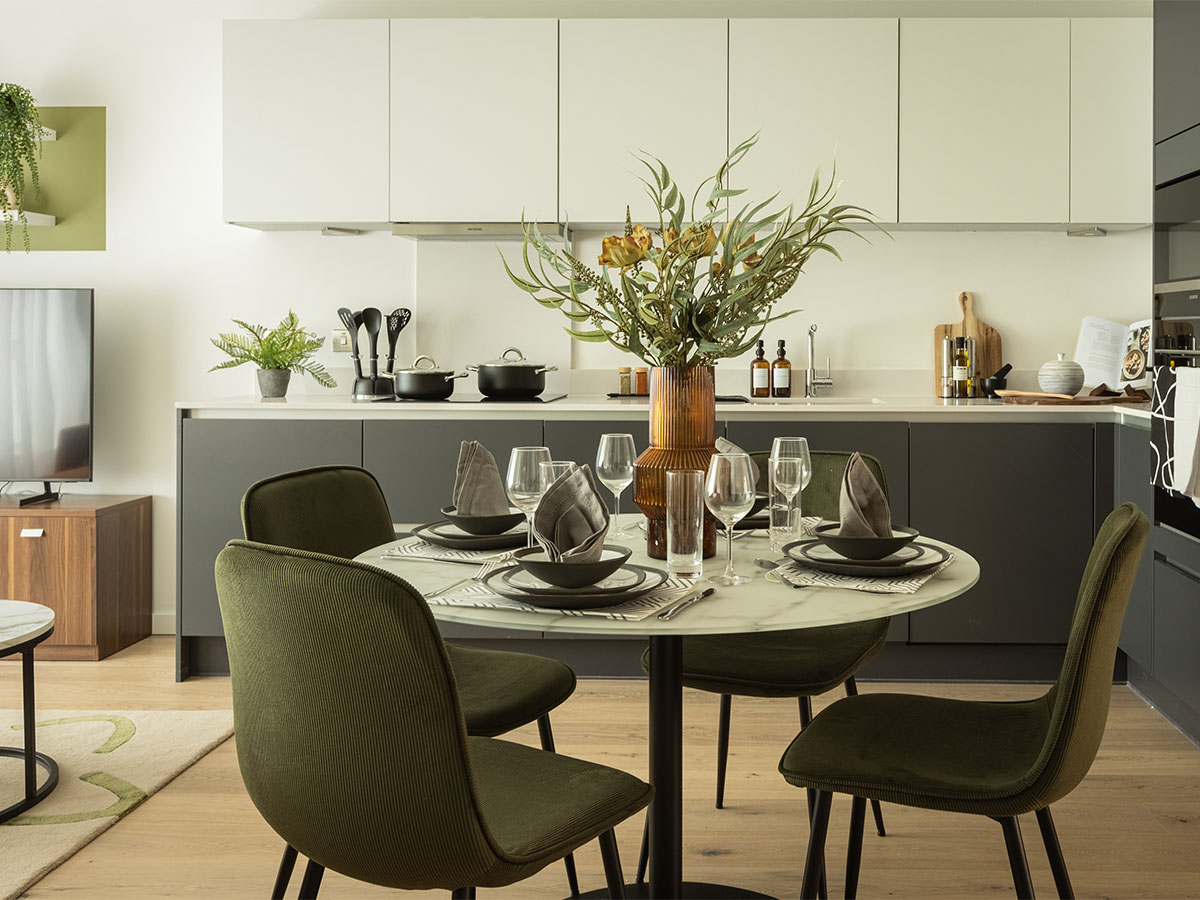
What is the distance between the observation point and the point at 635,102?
398 cm

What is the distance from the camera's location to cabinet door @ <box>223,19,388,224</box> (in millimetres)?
4004

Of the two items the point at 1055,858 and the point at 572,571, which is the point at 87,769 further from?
the point at 1055,858

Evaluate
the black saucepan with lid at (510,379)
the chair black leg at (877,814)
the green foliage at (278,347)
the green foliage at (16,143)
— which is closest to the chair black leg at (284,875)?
the chair black leg at (877,814)

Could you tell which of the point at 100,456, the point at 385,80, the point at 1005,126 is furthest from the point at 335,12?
the point at 1005,126

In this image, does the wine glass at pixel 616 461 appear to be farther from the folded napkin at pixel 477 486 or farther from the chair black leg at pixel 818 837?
the chair black leg at pixel 818 837

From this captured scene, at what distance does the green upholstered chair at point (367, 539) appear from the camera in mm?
2053

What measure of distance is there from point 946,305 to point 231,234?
9.23ft

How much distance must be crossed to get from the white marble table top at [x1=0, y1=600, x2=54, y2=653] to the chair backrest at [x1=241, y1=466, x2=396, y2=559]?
2.40 feet

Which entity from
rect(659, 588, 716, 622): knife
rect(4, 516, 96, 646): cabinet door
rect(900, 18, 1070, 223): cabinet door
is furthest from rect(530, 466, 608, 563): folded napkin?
rect(4, 516, 96, 646): cabinet door

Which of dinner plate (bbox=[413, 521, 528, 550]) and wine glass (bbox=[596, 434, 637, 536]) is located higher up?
wine glass (bbox=[596, 434, 637, 536])

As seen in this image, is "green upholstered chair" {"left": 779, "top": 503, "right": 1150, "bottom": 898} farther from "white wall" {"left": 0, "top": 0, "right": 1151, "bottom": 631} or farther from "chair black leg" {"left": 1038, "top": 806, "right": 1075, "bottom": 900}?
"white wall" {"left": 0, "top": 0, "right": 1151, "bottom": 631}

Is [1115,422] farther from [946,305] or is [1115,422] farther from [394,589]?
[394,589]

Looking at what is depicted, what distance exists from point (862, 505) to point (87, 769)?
2187 mm

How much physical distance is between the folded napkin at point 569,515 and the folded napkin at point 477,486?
0.44 m
